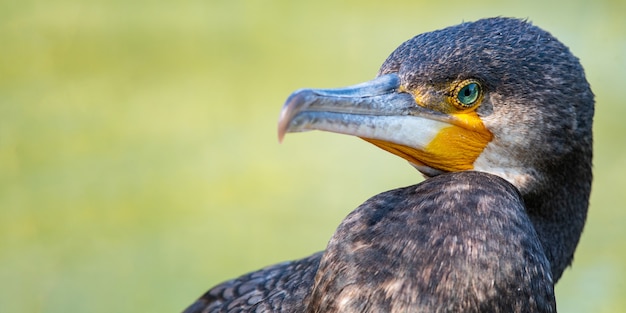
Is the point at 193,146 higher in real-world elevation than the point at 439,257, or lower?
lower

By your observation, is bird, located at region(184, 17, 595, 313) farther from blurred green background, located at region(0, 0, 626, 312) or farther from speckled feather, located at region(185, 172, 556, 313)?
blurred green background, located at region(0, 0, 626, 312)

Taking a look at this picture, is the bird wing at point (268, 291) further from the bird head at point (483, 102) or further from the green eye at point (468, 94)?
the green eye at point (468, 94)

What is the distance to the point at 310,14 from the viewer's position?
5977 mm

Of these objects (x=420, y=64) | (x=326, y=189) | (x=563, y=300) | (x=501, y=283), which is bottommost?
(x=563, y=300)

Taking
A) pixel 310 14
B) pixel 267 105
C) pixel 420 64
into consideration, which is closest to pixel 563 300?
pixel 267 105

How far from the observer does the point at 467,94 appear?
1843 millimetres

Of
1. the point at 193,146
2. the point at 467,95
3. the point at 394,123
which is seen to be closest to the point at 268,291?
the point at 394,123

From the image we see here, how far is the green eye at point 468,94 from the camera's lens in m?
1.84

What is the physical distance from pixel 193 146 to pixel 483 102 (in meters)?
3.19

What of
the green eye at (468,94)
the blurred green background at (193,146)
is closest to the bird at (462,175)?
the green eye at (468,94)

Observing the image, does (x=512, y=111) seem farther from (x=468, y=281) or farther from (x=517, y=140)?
(x=468, y=281)

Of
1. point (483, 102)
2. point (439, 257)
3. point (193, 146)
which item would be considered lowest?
point (193, 146)

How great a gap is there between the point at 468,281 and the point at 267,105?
3.56m

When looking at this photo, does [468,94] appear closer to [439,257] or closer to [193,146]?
[439,257]
